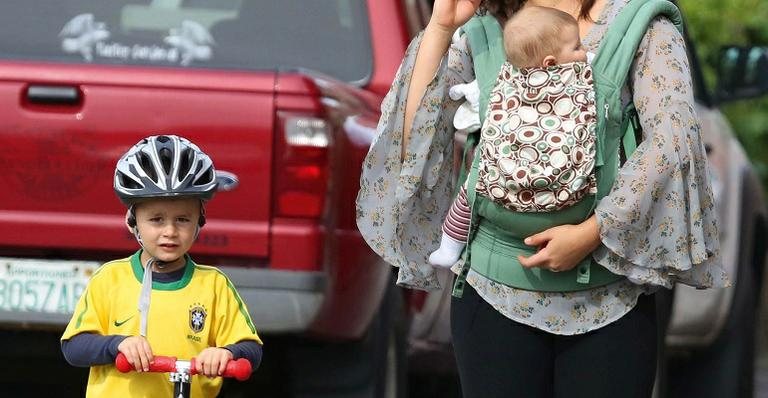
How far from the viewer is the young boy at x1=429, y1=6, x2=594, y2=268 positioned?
381cm

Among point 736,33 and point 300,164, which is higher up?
point 736,33

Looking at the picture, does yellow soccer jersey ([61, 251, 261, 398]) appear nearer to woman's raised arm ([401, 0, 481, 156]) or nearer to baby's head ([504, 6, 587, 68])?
woman's raised arm ([401, 0, 481, 156])

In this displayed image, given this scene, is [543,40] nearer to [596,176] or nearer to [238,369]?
[596,176]

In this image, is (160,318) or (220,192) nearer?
(160,318)

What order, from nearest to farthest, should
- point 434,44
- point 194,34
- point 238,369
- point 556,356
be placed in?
1. point 238,369
2. point 556,356
3. point 434,44
4. point 194,34

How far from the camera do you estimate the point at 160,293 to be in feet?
12.8

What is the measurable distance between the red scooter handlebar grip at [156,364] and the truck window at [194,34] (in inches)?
108

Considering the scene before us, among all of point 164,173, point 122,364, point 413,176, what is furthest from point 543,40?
point 122,364

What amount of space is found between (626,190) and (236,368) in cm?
81

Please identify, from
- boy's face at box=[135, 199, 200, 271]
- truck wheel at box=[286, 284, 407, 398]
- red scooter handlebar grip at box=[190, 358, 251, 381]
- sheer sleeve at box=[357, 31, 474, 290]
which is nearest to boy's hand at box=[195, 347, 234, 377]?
red scooter handlebar grip at box=[190, 358, 251, 381]

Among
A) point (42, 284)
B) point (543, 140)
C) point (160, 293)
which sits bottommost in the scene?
point (42, 284)

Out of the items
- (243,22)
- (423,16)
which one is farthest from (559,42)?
(423,16)

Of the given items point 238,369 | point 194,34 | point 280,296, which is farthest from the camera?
point 194,34

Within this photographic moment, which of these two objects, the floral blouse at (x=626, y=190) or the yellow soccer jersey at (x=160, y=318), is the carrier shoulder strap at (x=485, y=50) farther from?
the yellow soccer jersey at (x=160, y=318)
